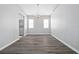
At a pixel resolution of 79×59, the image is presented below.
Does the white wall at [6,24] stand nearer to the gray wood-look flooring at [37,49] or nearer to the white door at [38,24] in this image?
the gray wood-look flooring at [37,49]

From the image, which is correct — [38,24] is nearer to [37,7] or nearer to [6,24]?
[37,7]

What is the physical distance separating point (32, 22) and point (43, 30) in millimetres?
1925

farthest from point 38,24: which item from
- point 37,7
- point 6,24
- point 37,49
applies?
point 37,49

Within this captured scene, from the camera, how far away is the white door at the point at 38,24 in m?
16.6

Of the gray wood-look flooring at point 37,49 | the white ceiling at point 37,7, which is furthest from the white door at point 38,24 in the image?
the gray wood-look flooring at point 37,49

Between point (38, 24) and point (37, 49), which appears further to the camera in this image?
point (38, 24)

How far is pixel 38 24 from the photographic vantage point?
16812 millimetres

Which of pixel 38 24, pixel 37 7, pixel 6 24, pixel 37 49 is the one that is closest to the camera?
pixel 37 49

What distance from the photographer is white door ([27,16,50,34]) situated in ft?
54.5

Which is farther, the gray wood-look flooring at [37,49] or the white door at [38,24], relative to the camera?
the white door at [38,24]
